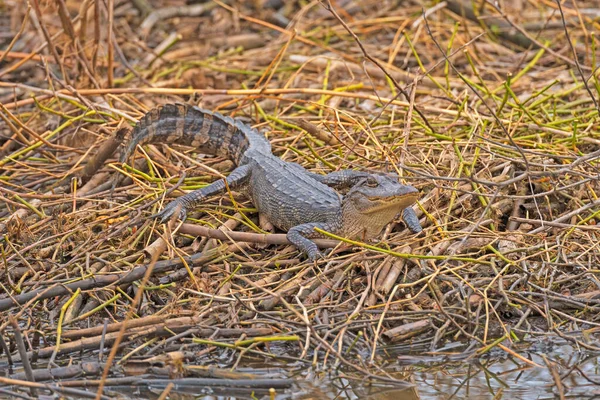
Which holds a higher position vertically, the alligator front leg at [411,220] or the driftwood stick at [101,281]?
the alligator front leg at [411,220]

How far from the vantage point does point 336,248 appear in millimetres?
5320

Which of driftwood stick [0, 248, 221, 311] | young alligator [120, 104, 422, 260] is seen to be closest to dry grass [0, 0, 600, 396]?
driftwood stick [0, 248, 221, 311]

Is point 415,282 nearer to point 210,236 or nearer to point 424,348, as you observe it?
point 424,348

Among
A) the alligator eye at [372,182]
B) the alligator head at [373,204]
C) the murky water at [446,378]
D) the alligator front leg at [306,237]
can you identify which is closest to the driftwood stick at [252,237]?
the alligator front leg at [306,237]

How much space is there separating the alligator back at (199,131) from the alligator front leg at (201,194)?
0.34 metres

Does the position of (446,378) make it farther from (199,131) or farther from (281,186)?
(199,131)

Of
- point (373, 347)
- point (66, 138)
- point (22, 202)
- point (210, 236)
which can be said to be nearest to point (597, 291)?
point (373, 347)

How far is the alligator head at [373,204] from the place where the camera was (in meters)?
5.13

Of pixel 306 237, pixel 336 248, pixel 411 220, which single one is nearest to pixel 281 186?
pixel 306 237

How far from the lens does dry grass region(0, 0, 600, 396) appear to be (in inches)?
185

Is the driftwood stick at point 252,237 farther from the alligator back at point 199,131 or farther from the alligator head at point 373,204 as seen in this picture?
the alligator back at point 199,131

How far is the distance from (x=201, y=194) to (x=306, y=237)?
79 cm

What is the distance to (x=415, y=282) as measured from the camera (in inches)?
195

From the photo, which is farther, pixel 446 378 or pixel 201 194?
pixel 201 194
